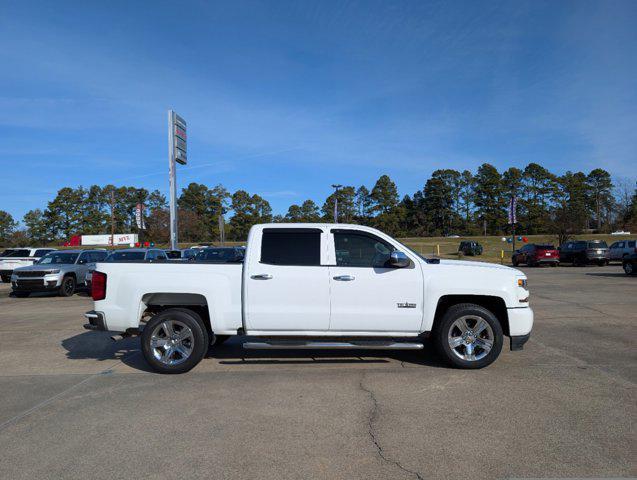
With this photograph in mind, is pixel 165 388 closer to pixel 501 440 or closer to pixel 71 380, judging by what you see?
pixel 71 380

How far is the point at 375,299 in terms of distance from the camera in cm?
592

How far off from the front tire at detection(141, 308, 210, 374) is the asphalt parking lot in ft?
0.63

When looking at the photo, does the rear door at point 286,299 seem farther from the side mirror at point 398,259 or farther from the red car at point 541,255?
the red car at point 541,255

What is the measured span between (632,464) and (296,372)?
12.2 feet

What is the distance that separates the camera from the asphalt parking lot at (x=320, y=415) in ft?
11.4

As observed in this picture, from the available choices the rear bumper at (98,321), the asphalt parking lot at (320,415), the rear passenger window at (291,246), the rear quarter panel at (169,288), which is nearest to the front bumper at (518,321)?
the asphalt parking lot at (320,415)

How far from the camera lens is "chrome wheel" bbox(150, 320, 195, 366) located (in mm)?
6000

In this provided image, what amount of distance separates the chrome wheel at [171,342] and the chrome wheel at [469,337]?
11.5 ft

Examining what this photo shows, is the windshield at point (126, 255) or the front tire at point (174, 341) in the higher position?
the windshield at point (126, 255)

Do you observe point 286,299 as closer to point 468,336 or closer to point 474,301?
point 468,336

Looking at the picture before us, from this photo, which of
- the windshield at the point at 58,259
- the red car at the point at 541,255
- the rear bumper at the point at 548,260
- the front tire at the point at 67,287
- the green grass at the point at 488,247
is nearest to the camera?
the front tire at the point at 67,287

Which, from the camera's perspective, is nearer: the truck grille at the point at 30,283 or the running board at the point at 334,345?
the running board at the point at 334,345

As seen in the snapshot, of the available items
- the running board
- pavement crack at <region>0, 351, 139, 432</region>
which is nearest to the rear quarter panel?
the running board

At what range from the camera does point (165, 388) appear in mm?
5395
